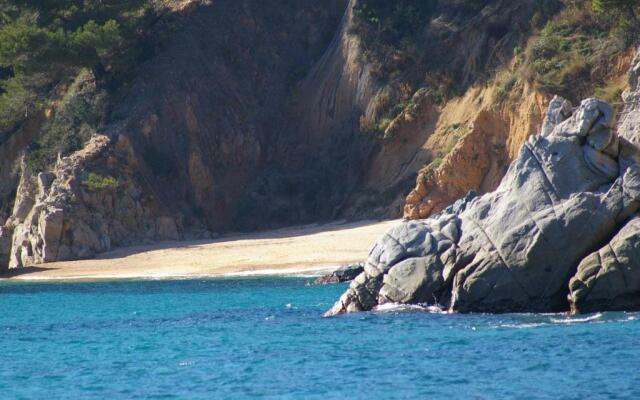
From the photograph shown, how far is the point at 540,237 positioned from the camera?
75.0 ft

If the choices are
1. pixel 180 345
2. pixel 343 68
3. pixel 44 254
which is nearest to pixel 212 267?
pixel 44 254

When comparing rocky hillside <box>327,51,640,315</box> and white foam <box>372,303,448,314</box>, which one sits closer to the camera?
rocky hillside <box>327,51,640,315</box>

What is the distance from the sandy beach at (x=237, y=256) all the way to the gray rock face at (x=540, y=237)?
1274 cm

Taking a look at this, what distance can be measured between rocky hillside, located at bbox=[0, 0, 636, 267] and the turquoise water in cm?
1536

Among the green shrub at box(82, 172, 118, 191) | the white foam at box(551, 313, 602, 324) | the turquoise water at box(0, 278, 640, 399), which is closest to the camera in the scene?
the turquoise water at box(0, 278, 640, 399)

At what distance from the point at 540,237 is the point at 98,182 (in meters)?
26.2

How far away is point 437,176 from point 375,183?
499cm

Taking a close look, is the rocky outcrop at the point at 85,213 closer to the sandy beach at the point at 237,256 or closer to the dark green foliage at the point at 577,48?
the sandy beach at the point at 237,256

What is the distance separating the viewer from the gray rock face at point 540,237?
22797 mm

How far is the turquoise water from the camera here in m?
18.3

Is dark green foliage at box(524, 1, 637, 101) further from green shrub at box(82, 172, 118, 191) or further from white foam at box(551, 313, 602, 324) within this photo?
white foam at box(551, 313, 602, 324)

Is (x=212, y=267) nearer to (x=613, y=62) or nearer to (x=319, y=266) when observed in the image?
(x=319, y=266)

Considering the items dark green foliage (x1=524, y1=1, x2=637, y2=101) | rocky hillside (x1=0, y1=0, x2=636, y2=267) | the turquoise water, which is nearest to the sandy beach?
rocky hillside (x1=0, y1=0, x2=636, y2=267)

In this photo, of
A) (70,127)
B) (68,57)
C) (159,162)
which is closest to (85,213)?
(159,162)
